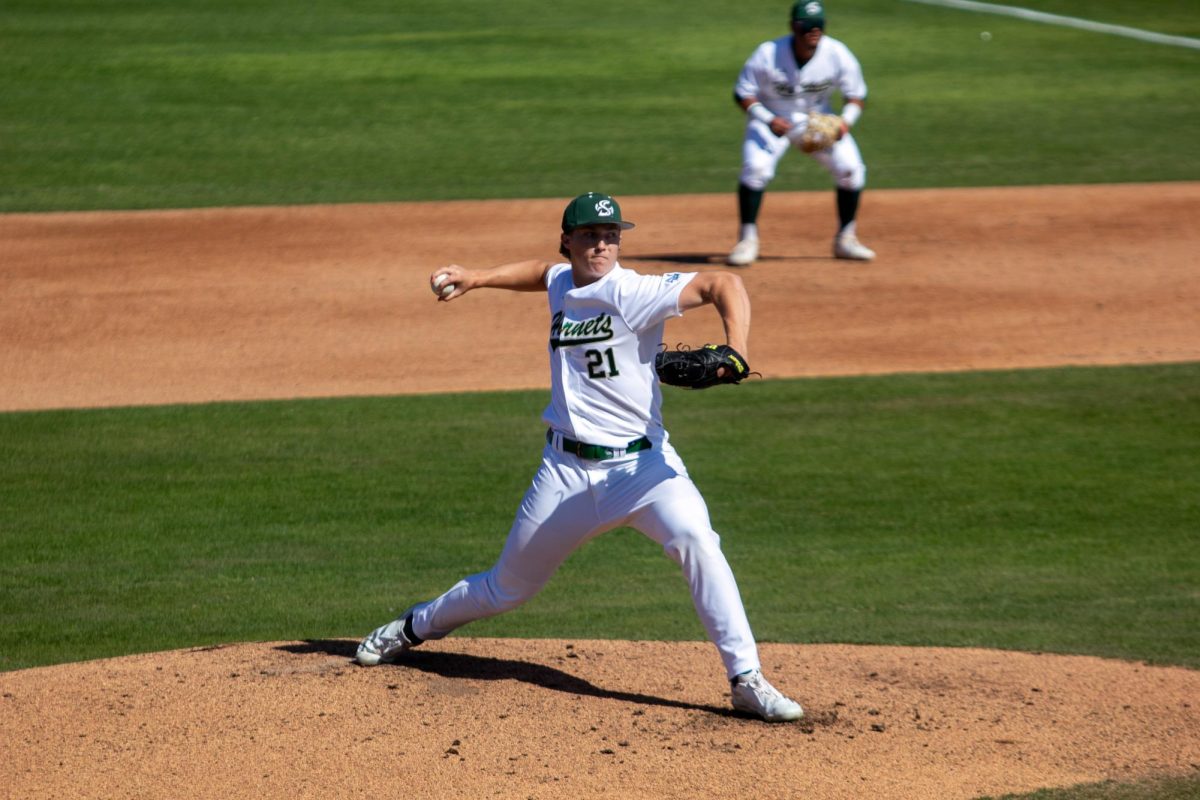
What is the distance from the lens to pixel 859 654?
21.4 ft

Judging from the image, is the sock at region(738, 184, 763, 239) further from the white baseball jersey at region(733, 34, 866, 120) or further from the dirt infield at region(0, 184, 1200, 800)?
the white baseball jersey at region(733, 34, 866, 120)

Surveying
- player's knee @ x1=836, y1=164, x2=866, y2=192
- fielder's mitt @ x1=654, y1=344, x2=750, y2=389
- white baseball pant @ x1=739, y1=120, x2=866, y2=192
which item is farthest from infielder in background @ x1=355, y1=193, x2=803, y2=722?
player's knee @ x1=836, y1=164, x2=866, y2=192

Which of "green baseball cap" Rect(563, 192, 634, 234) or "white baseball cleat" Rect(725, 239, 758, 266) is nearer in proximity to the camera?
"green baseball cap" Rect(563, 192, 634, 234)

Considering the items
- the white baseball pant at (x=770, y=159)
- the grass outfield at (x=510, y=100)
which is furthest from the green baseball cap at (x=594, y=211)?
the grass outfield at (x=510, y=100)

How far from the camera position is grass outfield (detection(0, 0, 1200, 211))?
16594mm

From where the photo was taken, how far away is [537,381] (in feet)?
35.2

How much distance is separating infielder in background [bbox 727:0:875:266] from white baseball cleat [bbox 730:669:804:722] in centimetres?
788

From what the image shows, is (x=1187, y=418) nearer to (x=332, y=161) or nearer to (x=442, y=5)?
(x=332, y=161)

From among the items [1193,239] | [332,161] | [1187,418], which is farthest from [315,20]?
[1187,418]

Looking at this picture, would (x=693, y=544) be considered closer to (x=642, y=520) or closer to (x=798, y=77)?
(x=642, y=520)

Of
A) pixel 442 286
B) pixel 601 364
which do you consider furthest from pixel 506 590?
pixel 442 286

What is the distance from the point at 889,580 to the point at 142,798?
151 inches

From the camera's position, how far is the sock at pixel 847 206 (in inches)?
522

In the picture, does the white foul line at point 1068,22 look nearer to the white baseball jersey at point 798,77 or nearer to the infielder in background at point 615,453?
the white baseball jersey at point 798,77
